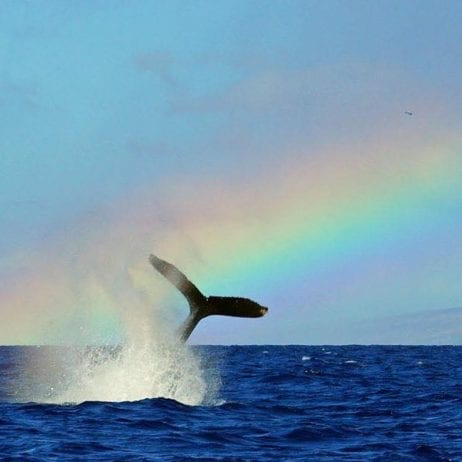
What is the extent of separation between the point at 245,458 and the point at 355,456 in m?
1.95

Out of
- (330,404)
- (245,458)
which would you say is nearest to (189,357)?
(330,404)

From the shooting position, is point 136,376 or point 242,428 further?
point 136,376

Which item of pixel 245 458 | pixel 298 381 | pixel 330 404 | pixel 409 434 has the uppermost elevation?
pixel 298 381

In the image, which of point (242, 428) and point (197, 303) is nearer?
point (242, 428)

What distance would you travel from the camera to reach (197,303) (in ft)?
80.6

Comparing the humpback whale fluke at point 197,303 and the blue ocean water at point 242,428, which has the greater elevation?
the humpback whale fluke at point 197,303

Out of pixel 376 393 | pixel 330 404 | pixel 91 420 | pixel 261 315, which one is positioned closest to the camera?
pixel 91 420

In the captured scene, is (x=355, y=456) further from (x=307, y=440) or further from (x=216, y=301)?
(x=216, y=301)

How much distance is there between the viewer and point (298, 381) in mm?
39688

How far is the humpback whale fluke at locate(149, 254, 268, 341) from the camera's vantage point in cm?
2372

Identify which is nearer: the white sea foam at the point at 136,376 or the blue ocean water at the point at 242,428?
the blue ocean water at the point at 242,428

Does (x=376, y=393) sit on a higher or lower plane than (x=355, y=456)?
higher

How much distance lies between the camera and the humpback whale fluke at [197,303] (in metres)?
Result: 23.7

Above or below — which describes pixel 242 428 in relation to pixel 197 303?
below
